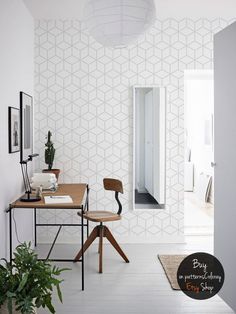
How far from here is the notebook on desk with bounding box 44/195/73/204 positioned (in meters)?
3.60

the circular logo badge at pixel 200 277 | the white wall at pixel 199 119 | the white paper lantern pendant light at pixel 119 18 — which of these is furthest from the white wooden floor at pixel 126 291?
the white wall at pixel 199 119

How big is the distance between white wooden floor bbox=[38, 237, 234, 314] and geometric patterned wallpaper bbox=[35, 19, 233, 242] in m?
0.91

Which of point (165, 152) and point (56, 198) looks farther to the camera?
point (165, 152)

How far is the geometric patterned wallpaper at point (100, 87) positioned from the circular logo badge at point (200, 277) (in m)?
1.73

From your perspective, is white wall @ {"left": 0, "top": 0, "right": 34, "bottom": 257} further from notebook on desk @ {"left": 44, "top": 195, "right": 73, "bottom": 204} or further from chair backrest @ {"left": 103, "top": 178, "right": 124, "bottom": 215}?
chair backrest @ {"left": 103, "top": 178, "right": 124, "bottom": 215}

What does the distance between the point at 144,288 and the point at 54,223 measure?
5.72 feet

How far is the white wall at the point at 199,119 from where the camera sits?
7727 millimetres

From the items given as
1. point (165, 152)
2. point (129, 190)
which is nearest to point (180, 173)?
point (165, 152)

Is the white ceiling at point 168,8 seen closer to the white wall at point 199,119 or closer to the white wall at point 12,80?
the white wall at point 12,80

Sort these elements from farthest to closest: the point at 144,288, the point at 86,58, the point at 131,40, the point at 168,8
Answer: the point at 86,58, the point at 168,8, the point at 144,288, the point at 131,40

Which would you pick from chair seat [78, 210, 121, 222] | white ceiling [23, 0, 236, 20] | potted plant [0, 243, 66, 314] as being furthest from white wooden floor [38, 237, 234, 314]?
white ceiling [23, 0, 236, 20]

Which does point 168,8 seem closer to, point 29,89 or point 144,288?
point 29,89

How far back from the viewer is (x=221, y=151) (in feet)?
11.1

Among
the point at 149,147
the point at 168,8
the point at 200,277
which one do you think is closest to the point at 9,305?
the point at 200,277
